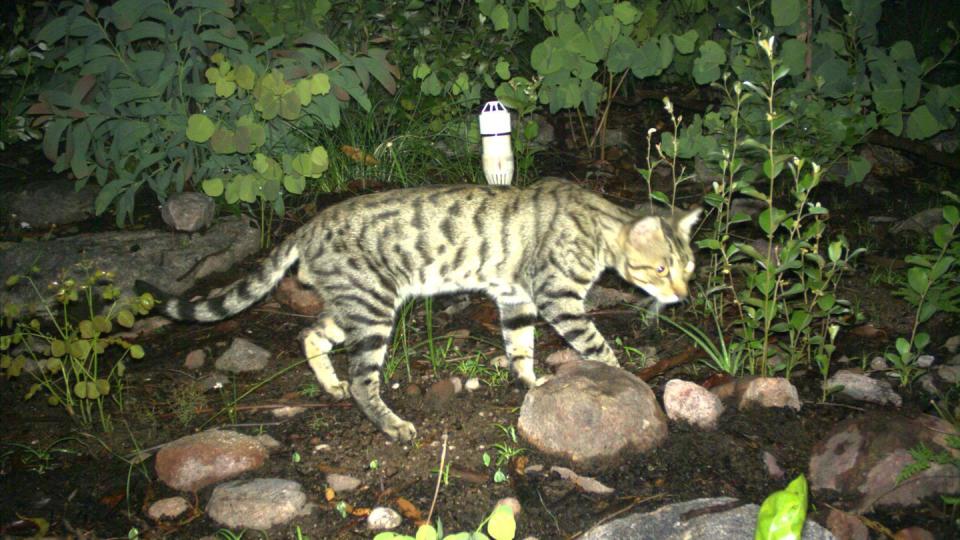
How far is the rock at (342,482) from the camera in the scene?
351 centimetres

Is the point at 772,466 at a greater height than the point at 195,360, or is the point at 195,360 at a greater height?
the point at 772,466

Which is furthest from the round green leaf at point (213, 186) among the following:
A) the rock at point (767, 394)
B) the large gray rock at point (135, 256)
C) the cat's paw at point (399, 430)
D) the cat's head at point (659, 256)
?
the rock at point (767, 394)

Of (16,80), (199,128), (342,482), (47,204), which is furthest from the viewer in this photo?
(16,80)

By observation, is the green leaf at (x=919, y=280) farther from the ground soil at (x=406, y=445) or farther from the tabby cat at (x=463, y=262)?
the tabby cat at (x=463, y=262)

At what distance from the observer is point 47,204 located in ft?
21.6

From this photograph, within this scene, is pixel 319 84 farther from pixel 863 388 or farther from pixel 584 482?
pixel 863 388

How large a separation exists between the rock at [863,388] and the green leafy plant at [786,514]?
1771 millimetres

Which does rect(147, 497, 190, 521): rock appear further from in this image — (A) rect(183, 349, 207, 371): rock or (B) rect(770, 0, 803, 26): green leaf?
(B) rect(770, 0, 803, 26): green leaf

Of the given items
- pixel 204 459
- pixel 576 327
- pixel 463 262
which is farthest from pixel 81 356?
pixel 576 327

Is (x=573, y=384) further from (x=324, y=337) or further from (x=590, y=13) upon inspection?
(x=590, y=13)

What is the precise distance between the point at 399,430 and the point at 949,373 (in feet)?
8.83

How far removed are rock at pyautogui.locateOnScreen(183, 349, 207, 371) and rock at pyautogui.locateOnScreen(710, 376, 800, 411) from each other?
3035 mm

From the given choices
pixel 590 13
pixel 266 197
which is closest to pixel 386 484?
pixel 266 197

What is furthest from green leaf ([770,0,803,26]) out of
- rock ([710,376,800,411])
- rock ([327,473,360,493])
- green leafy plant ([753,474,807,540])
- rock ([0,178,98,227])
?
rock ([0,178,98,227])
